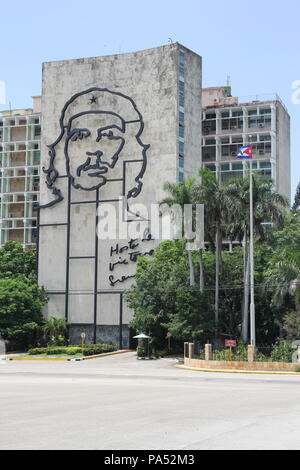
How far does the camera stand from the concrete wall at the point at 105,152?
68188 mm

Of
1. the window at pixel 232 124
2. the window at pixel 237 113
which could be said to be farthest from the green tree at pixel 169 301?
the window at pixel 237 113

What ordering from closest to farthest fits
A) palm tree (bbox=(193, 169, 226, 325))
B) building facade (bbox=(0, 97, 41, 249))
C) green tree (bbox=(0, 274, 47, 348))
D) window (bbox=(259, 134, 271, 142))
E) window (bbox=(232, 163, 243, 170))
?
palm tree (bbox=(193, 169, 226, 325)) < green tree (bbox=(0, 274, 47, 348)) < window (bbox=(259, 134, 271, 142)) < window (bbox=(232, 163, 243, 170)) < building facade (bbox=(0, 97, 41, 249))

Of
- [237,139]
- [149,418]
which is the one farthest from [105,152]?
[149,418]

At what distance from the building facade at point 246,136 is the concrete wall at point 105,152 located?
71.5 ft

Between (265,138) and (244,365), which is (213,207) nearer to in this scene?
(244,365)

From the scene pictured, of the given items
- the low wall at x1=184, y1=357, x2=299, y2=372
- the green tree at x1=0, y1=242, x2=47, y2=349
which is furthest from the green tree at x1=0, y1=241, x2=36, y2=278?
the low wall at x1=184, y1=357, x2=299, y2=372

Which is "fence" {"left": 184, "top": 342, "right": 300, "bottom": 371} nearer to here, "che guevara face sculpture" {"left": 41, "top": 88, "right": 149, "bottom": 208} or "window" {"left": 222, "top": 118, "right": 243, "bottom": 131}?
"che guevara face sculpture" {"left": 41, "top": 88, "right": 149, "bottom": 208}

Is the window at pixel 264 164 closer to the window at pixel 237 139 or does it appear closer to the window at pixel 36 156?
the window at pixel 237 139

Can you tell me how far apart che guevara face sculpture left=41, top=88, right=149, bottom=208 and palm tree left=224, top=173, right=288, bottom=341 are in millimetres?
16787

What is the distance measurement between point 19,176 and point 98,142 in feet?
125

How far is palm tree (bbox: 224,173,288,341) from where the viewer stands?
52.5m

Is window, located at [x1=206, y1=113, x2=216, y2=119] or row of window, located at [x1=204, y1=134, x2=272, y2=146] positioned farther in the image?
window, located at [x1=206, y1=113, x2=216, y2=119]
